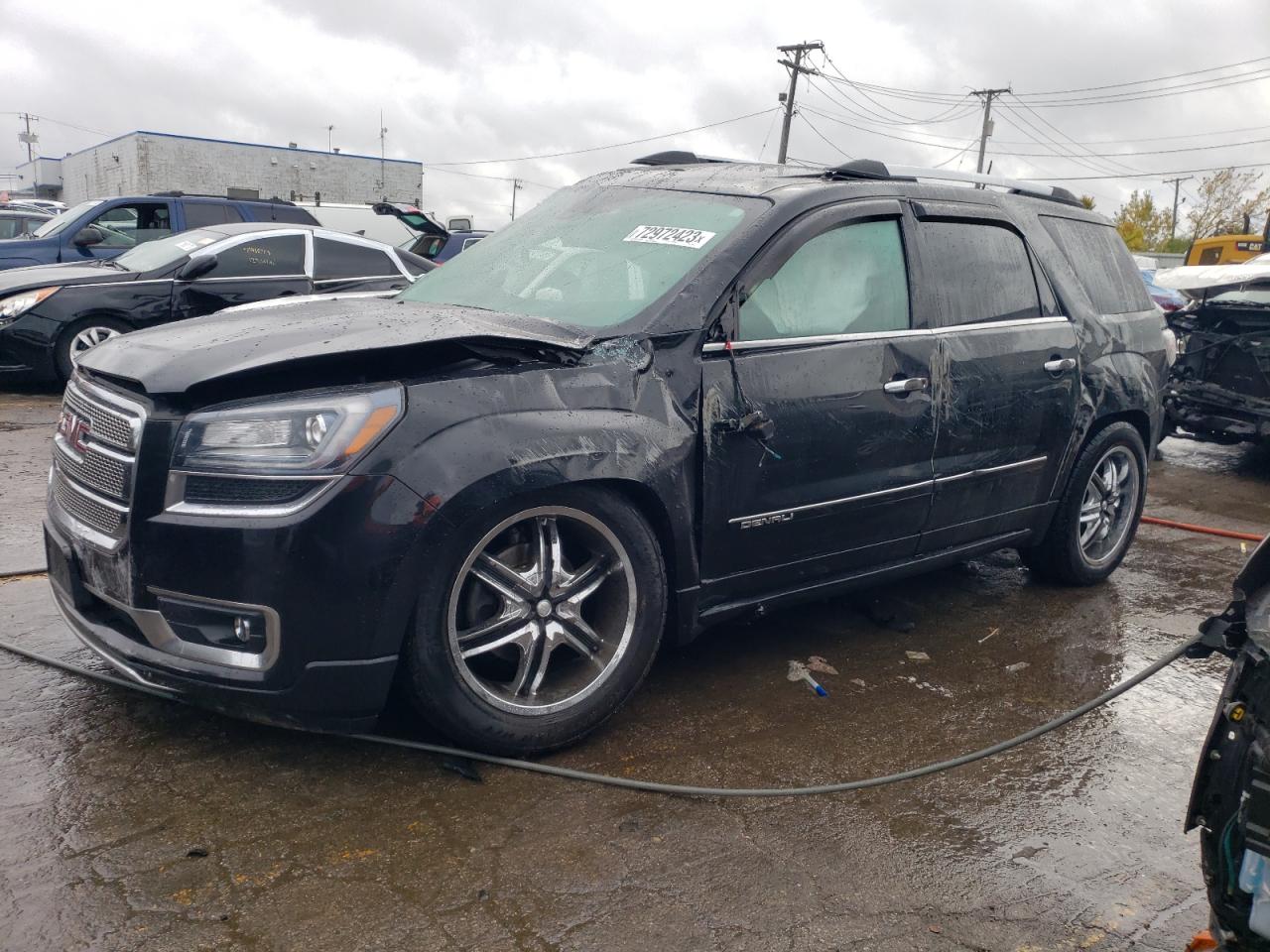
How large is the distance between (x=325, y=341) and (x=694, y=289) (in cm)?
117

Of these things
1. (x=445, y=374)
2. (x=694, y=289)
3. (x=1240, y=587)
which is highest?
(x=694, y=289)

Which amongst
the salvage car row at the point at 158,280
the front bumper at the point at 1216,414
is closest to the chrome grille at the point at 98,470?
the salvage car row at the point at 158,280

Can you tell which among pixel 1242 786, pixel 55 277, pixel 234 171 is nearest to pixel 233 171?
pixel 234 171

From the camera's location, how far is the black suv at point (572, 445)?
9.10 ft

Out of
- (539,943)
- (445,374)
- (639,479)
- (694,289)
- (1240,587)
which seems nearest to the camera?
(1240,587)

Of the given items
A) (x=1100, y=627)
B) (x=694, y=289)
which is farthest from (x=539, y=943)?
(x=1100, y=627)

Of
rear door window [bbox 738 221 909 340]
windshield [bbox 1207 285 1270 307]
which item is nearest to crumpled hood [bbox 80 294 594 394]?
rear door window [bbox 738 221 909 340]

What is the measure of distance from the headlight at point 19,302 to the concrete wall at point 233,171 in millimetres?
38685

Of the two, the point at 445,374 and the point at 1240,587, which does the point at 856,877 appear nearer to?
the point at 1240,587

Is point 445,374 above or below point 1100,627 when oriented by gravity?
above

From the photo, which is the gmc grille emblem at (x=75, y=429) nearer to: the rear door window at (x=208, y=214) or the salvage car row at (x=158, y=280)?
the salvage car row at (x=158, y=280)

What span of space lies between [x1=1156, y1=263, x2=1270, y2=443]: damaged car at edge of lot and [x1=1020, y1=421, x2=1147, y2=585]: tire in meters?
4.07

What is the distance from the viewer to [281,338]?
305 centimetres

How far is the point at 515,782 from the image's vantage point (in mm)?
3055
